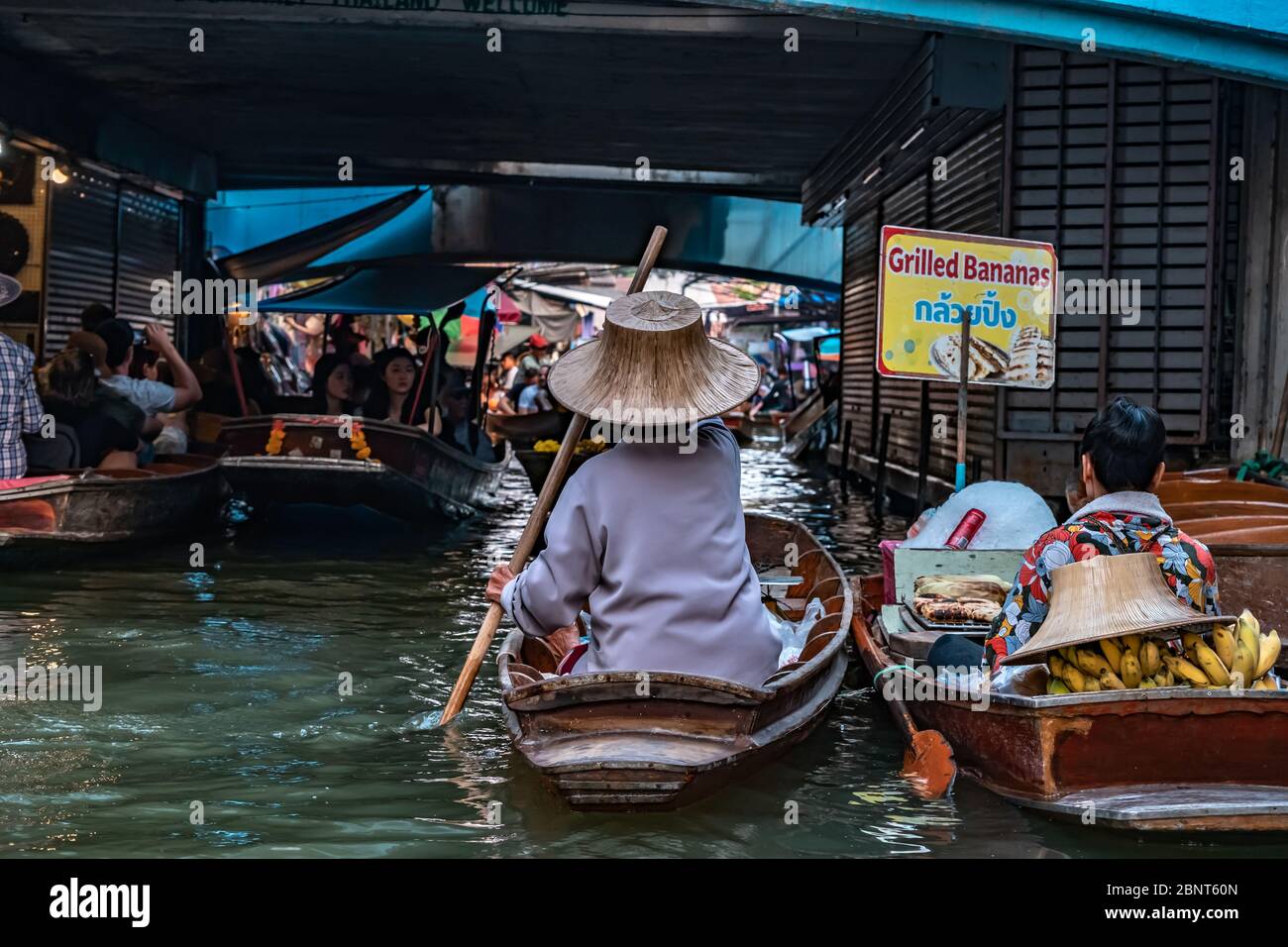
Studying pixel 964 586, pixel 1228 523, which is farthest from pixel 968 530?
pixel 1228 523

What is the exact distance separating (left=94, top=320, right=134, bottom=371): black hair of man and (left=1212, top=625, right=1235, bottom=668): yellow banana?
342 inches

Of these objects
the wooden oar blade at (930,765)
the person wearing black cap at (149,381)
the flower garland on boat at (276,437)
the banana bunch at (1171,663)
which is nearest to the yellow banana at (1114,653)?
the banana bunch at (1171,663)

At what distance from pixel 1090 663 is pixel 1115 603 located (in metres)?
0.29

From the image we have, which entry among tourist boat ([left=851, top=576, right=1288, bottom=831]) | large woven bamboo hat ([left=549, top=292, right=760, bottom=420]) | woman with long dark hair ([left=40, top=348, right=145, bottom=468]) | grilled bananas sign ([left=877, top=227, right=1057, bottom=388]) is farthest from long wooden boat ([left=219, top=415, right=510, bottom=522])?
tourist boat ([left=851, top=576, right=1288, bottom=831])

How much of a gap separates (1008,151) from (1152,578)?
684 centimetres

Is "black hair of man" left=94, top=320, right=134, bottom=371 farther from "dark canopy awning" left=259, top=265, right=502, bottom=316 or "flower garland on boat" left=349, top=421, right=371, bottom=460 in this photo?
"dark canopy awning" left=259, top=265, right=502, bottom=316

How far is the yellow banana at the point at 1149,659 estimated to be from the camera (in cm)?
412

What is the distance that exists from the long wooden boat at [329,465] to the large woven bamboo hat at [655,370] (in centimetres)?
703

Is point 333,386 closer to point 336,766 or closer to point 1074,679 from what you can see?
point 336,766

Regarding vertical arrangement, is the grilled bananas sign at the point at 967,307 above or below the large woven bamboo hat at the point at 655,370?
above

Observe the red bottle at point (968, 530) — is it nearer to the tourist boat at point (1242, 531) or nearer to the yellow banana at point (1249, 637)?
the tourist boat at point (1242, 531)

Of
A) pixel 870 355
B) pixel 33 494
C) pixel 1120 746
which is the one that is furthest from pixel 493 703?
pixel 870 355

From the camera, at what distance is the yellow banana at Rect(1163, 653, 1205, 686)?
161 inches

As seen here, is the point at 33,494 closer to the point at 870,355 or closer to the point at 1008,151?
the point at 1008,151
